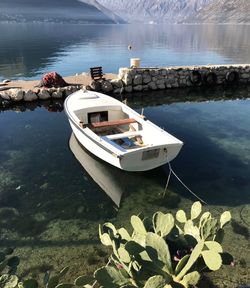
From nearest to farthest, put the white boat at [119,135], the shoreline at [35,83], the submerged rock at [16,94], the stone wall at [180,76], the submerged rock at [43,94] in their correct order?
the white boat at [119,135]
the submerged rock at [16,94]
the submerged rock at [43,94]
the shoreline at [35,83]
the stone wall at [180,76]

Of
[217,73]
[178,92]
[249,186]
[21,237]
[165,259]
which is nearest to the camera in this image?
[165,259]

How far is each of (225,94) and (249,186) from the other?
48.5 feet

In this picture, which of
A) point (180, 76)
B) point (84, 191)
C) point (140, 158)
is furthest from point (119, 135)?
point (180, 76)

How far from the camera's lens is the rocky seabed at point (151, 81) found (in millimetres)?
20188

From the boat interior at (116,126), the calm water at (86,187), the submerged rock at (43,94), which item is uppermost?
the boat interior at (116,126)

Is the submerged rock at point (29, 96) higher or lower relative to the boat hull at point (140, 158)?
lower

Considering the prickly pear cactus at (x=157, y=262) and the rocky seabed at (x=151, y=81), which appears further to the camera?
the rocky seabed at (x=151, y=81)

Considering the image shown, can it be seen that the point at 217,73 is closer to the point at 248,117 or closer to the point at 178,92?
the point at 178,92

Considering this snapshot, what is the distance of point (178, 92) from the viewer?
23844 mm

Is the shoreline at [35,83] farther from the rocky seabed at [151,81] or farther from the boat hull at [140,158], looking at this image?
the boat hull at [140,158]

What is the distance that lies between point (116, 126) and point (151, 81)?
10.9 metres

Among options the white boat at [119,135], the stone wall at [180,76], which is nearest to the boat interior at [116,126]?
the white boat at [119,135]

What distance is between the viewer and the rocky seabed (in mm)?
20188

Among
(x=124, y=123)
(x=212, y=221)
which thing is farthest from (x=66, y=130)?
(x=212, y=221)
